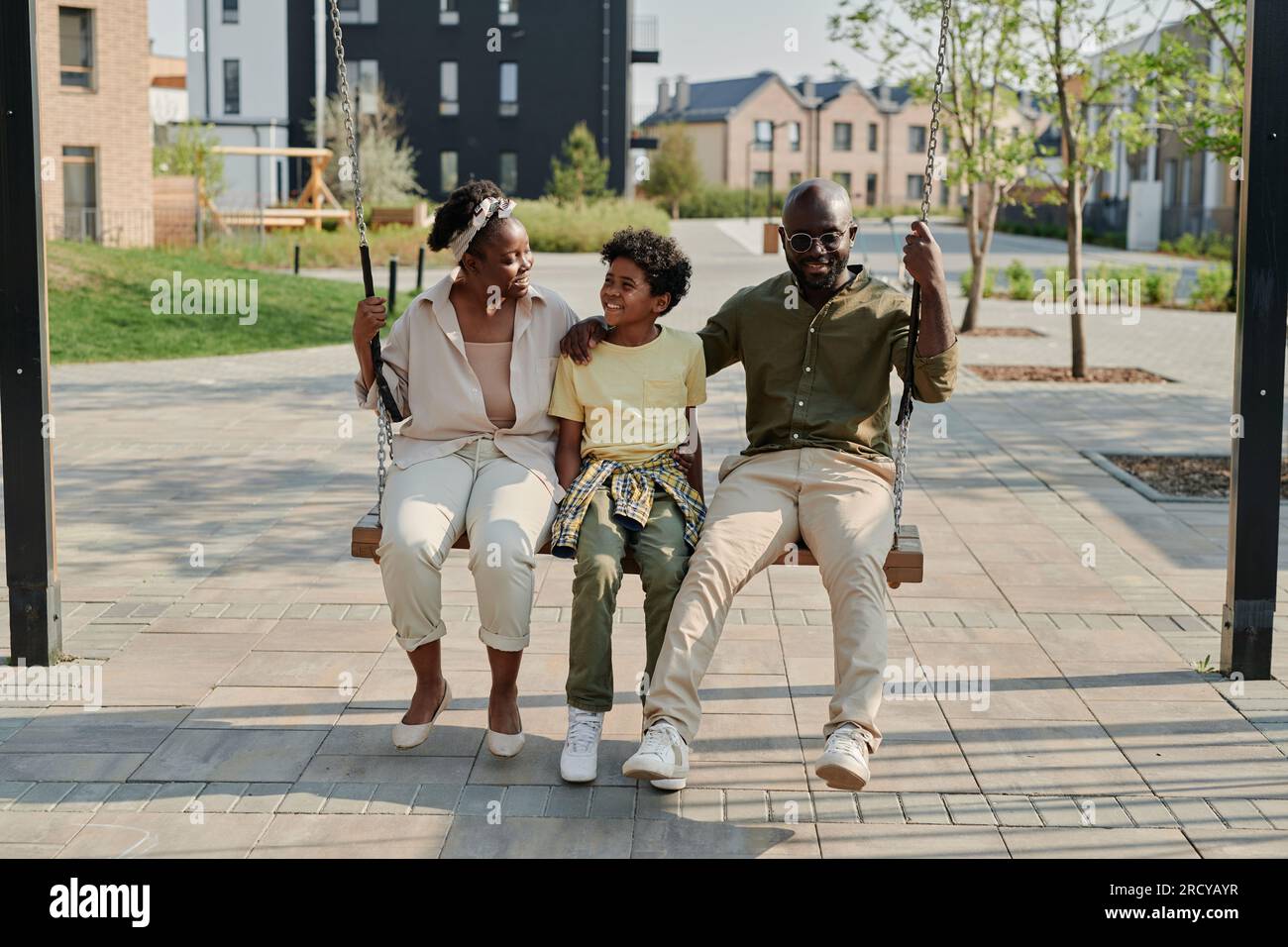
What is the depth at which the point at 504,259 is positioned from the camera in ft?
15.0

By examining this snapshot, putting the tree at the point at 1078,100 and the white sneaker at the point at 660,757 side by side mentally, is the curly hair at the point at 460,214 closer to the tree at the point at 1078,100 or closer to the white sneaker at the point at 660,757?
the white sneaker at the point at 660,757

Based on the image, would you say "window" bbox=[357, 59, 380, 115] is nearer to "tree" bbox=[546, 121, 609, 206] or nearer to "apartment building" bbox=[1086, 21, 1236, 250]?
"tree" bbox=[546, 121, 609, 206]

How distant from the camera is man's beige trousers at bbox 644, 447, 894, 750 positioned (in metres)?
4.12

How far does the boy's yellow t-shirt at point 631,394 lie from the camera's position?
4598 mm

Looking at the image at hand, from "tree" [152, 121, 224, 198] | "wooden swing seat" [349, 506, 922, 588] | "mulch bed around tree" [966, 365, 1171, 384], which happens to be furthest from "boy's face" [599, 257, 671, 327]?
"tree" [152, 121, 224, 198]

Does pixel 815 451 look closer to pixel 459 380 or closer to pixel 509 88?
pixel 459 380

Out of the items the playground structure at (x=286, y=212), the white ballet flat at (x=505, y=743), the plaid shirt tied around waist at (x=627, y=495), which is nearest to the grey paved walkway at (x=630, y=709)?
the white ballet flat at (x=505, y=743)

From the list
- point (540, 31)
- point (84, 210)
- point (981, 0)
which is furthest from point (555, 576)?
point (540, 31)

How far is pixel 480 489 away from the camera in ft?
14.9

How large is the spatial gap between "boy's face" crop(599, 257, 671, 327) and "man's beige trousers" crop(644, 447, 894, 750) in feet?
1.93

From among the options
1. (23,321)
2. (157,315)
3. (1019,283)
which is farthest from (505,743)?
(1019,283)

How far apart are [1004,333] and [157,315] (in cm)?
1012

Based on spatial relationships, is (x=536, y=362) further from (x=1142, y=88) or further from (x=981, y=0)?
(x=981, y=0)

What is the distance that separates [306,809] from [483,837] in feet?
1.66
